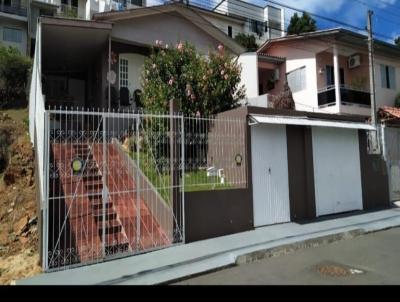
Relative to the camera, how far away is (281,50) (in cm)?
2153

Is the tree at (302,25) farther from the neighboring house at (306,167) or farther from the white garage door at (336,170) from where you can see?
the white garage door at (336,170)

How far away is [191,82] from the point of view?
1171 centimetres

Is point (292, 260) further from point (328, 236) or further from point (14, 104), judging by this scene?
point (14, 104)

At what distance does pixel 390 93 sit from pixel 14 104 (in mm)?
21790

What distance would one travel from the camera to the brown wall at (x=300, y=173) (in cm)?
1019

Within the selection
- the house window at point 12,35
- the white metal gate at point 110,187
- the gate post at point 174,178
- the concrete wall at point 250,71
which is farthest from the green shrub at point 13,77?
the gate post at point 174,178

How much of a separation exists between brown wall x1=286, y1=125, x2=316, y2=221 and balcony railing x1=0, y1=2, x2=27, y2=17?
105ft

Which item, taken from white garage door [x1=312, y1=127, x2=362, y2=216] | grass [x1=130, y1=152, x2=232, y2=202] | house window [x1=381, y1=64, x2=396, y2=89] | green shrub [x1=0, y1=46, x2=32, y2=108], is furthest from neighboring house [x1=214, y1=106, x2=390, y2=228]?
green shrub [x1=0, y1=46, x2=32, y2=108]

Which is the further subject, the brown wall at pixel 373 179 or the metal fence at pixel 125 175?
the brown wall at pixel 373 179

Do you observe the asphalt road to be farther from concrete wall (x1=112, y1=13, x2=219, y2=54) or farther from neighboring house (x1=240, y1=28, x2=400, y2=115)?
concrete wall (x1=112, y1=13, x2=219, y2=54)

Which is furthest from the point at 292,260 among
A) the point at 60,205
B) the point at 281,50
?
the point at 281,50

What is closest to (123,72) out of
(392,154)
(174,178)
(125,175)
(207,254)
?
(125,175)

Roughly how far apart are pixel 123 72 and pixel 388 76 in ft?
48.1

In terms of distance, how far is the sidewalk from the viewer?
5934 millimetres
